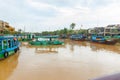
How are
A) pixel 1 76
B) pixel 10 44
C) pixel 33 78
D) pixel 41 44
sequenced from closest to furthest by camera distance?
pixel 33 78
pixel 1 76
pixel 10 44
pixel 41 44

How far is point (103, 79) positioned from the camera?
1753mm

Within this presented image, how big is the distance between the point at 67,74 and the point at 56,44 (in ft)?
74.2

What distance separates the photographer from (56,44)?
3234 centimetres

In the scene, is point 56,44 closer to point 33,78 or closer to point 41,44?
point 41,44

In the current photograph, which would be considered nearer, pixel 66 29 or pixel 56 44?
pixel 56 44

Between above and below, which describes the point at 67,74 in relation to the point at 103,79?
below

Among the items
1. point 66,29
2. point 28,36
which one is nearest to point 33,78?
point 28,36

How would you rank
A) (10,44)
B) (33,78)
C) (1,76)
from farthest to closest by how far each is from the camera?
(10,44), (1,76), (33,78)

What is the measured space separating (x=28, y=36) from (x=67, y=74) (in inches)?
1518

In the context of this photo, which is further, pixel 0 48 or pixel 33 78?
pixel 0 48

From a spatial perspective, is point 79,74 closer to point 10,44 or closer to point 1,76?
point 1,76

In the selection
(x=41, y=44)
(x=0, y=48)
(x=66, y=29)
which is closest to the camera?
(x=0, y=48)

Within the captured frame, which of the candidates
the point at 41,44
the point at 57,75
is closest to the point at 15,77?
the point at 57,75

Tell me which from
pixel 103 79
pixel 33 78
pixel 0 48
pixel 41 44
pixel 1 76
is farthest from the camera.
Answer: pixel 41 44
